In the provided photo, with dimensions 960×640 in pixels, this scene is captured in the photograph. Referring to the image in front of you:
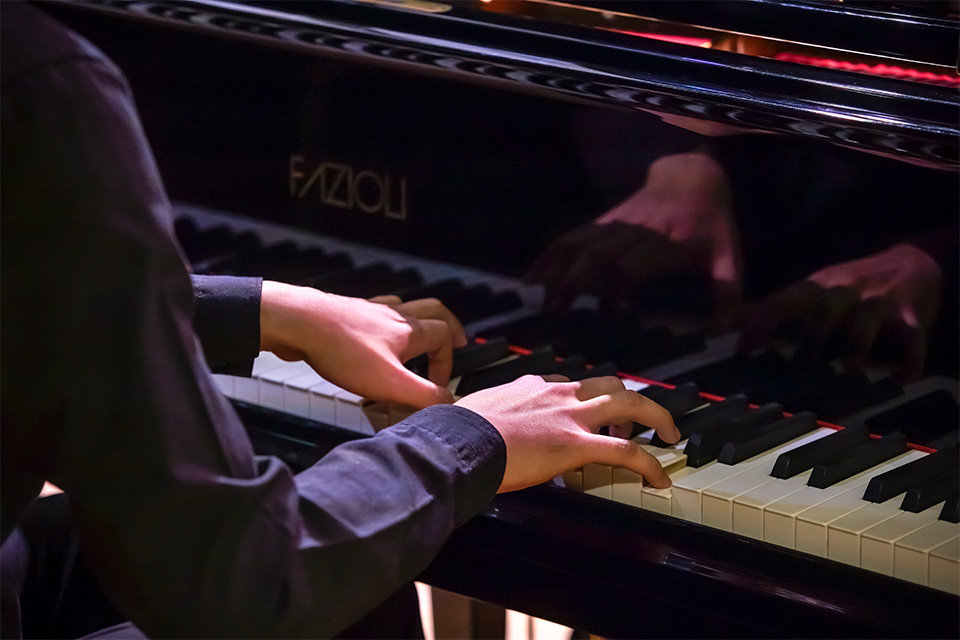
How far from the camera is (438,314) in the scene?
1.53m

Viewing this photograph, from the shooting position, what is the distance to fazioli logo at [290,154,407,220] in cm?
159

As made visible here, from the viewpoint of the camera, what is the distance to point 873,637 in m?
1.07

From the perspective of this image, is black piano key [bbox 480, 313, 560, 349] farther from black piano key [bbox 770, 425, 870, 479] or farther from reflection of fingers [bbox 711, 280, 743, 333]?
black piano key [bbox 770, 425, 870, 479]

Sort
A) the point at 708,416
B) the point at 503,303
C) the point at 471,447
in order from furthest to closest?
1. the point at 503,303
2. the point at 708,416
3. the point at 471,447

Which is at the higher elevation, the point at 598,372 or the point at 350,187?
the point at 350,187

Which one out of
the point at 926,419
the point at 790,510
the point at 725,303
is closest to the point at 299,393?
the point at 725,303

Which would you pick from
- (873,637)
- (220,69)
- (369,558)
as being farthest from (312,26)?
(873,637)

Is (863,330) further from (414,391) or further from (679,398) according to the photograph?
(414,391)

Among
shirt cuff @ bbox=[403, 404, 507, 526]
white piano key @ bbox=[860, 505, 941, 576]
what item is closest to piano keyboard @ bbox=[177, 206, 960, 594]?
white piano key @ bbox=[860, 505, 941, 576]

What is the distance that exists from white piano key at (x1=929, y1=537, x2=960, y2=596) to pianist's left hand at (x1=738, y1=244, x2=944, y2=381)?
26cm

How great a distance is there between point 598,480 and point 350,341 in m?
0.35

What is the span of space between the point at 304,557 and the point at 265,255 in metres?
0.98

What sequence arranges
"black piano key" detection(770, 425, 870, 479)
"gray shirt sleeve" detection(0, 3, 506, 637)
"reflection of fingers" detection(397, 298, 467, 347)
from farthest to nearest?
"reflection of fingers" detection(397, 298, 467, 347) → "black piano key" detection(770, 425, 870, 479) → "gray shirt sleeve" detection(0, 3, 506, 637)

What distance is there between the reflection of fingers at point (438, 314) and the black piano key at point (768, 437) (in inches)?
16.6
